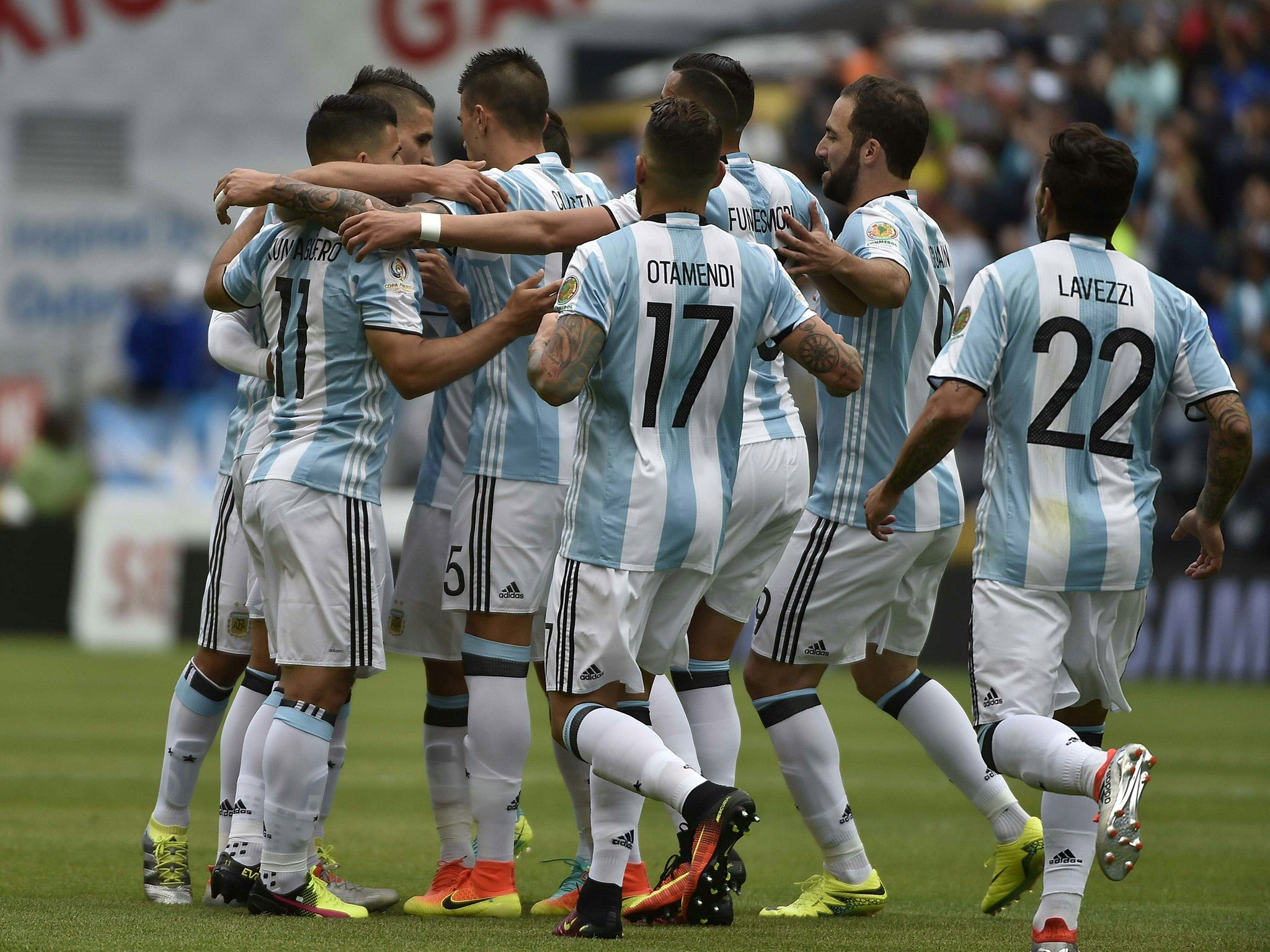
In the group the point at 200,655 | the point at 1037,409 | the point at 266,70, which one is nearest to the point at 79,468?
the point at 266,70

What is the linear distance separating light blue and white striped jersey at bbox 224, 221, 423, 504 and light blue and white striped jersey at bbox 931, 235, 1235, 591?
1678mm

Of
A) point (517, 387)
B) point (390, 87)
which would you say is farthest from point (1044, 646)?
point (390, 87)

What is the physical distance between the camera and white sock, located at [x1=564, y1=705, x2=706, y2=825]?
4.81m

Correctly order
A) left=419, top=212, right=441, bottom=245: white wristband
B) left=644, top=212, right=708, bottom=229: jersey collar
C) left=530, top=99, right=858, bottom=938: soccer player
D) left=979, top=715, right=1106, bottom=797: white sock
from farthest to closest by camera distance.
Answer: left=419, top=212, right=441, bottom=245: white wristband, left=644, top=212, right=708, bottom=229: jersey collar, left=530, top=99, right=858, bottom=938: soccer player, left=979, top=715, right=1106, bottom=797: white sock

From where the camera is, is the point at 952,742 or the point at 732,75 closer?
the point at 732,75

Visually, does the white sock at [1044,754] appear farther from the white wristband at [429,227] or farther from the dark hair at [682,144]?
the white wristband at [429,227]

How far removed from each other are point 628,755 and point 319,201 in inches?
75.8

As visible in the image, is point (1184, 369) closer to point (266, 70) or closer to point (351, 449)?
point (351, 449)

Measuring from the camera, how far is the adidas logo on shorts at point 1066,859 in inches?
194

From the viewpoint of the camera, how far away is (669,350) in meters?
5.14

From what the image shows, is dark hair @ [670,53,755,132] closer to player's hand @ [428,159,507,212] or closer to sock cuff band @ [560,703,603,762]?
player's hand @ [428,159,507,212]

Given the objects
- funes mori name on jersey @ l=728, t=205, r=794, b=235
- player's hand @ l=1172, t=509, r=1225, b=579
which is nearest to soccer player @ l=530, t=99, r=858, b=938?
funes mori name on jersey @ l=728, t=205, r=794, b=235

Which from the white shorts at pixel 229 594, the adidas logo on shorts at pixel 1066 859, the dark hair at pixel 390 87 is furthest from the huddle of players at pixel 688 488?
the dark hair at pixel 390 87

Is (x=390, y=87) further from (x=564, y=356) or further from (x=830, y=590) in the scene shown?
(x=830, y=590)
